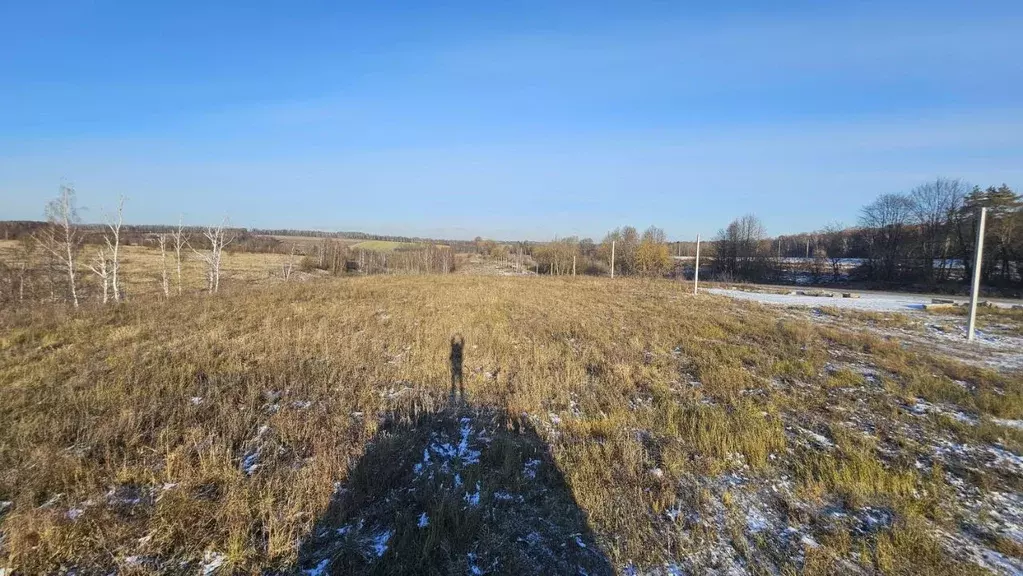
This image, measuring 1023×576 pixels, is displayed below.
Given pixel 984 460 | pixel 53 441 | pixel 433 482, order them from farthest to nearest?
pixel 984 460 < pixel 53 441 < pixel 433 482

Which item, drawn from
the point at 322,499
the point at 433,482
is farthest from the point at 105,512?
the point at 433,482

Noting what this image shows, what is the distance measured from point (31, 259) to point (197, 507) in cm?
5542

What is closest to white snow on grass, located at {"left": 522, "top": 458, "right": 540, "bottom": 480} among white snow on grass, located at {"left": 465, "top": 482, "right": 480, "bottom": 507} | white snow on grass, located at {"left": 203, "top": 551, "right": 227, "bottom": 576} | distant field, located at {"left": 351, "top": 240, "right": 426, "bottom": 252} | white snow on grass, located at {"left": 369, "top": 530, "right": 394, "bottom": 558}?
white snow on grass, located at {"left": 465, "top": 482, "right": 480, "bottom": 507}

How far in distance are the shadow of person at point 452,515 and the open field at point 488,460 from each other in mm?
23

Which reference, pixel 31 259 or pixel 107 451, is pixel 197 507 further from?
pixel 31 259

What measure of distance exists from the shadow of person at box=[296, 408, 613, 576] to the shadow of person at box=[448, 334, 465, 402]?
165 cm

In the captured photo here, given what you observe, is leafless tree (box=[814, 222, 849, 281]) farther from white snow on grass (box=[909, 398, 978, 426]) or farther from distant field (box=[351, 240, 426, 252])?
distant field (box=[351, 240, 426, 252])

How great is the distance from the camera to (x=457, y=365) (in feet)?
27.1

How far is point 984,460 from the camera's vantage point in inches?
197

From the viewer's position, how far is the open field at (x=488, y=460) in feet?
10.4

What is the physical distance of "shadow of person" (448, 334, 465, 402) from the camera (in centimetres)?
671

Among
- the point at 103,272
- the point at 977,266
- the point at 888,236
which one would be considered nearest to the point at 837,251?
the point at 888,236

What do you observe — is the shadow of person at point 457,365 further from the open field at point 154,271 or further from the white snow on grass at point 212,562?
the open field at point 154,271

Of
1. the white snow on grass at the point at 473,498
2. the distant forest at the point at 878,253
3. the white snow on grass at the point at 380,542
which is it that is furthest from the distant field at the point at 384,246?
the white snow on grass at the point at 380,542
